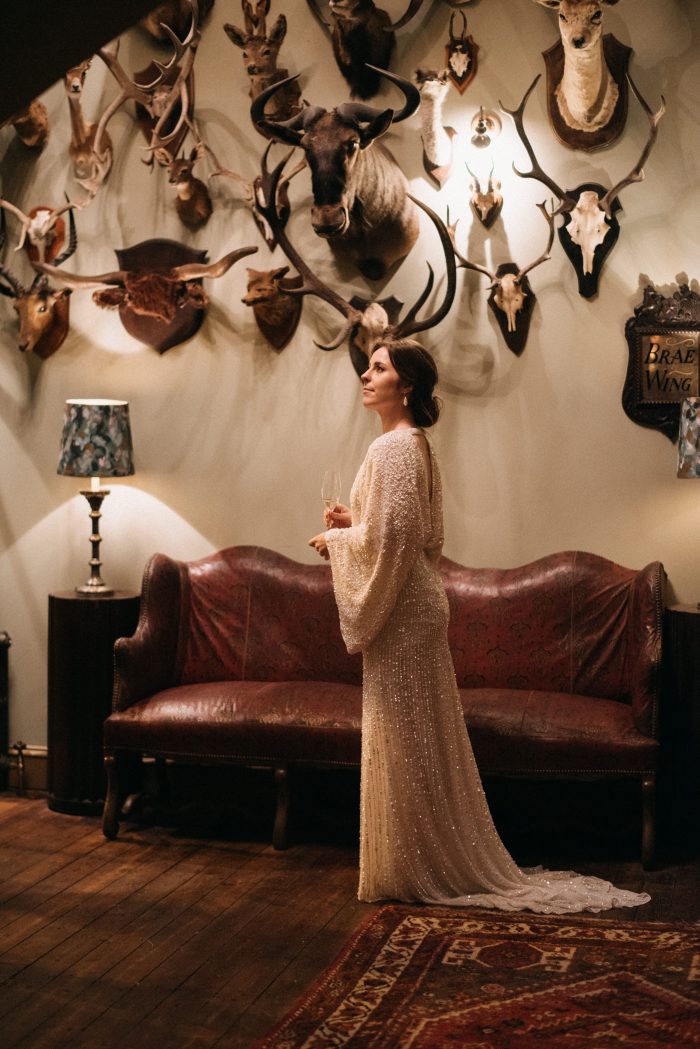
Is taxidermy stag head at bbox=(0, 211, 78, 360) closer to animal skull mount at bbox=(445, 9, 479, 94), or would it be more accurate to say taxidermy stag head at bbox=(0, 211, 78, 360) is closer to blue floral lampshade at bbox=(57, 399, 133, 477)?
blue floral lampshade at bbox=(57, 399, 133, 477)

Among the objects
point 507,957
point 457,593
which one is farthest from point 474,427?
point 507,957

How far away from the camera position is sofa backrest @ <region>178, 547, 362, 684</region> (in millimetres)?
5223

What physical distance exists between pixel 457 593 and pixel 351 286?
4.52 ft

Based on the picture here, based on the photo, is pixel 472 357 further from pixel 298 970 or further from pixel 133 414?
pixel 298 970

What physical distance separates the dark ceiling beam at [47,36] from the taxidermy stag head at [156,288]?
10.3ft

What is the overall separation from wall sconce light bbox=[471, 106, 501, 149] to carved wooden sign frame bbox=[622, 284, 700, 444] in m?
0.89

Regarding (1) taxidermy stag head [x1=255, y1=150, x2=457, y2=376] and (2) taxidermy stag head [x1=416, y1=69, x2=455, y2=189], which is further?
(2) taxidermy stag head [x1=416, y1=69, x2=455, y2=189]

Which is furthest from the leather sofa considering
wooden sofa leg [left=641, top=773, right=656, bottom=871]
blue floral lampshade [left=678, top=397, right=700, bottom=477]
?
blue floral lampshade [left=678, top=397, right=700, bottom=477]

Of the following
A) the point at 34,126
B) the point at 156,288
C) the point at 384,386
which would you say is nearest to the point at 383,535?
the point at 384,386

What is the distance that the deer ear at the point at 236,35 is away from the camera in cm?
509

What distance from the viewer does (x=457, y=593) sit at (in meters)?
5.15

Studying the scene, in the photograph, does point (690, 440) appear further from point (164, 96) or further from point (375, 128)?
point (164, 96)

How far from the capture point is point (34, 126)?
5.71m

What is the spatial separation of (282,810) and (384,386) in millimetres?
1695
